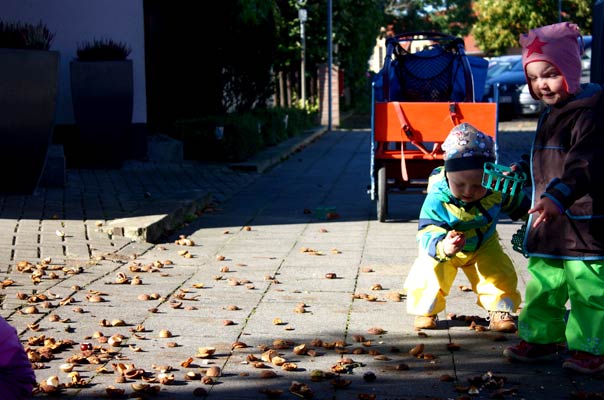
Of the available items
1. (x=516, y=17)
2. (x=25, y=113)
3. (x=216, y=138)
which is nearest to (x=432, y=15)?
(x=516, y=17)

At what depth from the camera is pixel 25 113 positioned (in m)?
10.7

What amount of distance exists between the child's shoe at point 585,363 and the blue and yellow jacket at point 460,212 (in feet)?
3.22

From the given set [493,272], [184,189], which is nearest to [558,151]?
[493,272]

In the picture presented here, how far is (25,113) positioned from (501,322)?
6.49 m

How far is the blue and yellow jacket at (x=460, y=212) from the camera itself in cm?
568

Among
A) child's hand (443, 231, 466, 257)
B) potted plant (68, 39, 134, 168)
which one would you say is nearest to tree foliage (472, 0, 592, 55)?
potted plant (68, 39, 134, 168)

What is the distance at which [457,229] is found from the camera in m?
5.74

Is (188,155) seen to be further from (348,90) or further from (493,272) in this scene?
(348,90)

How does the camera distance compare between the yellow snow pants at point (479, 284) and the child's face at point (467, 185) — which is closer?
the child's face at point (467, 185)

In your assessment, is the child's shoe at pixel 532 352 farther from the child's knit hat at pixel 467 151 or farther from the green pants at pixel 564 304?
the child's knit hat at pixel 467 151

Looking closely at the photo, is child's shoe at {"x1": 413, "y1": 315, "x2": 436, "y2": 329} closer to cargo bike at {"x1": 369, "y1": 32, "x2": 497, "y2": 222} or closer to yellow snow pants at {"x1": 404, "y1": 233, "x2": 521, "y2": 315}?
yellow snow pants at {"x1": 404, "y1": 233, "x2": 521, "y2": 315}

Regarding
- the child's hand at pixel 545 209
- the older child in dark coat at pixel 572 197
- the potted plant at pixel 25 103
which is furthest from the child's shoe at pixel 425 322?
the potted plant at pixel 25 103

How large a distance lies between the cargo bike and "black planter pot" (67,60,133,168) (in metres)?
4.23

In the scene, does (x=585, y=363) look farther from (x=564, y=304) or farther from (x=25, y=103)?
(x=25, y=103)
